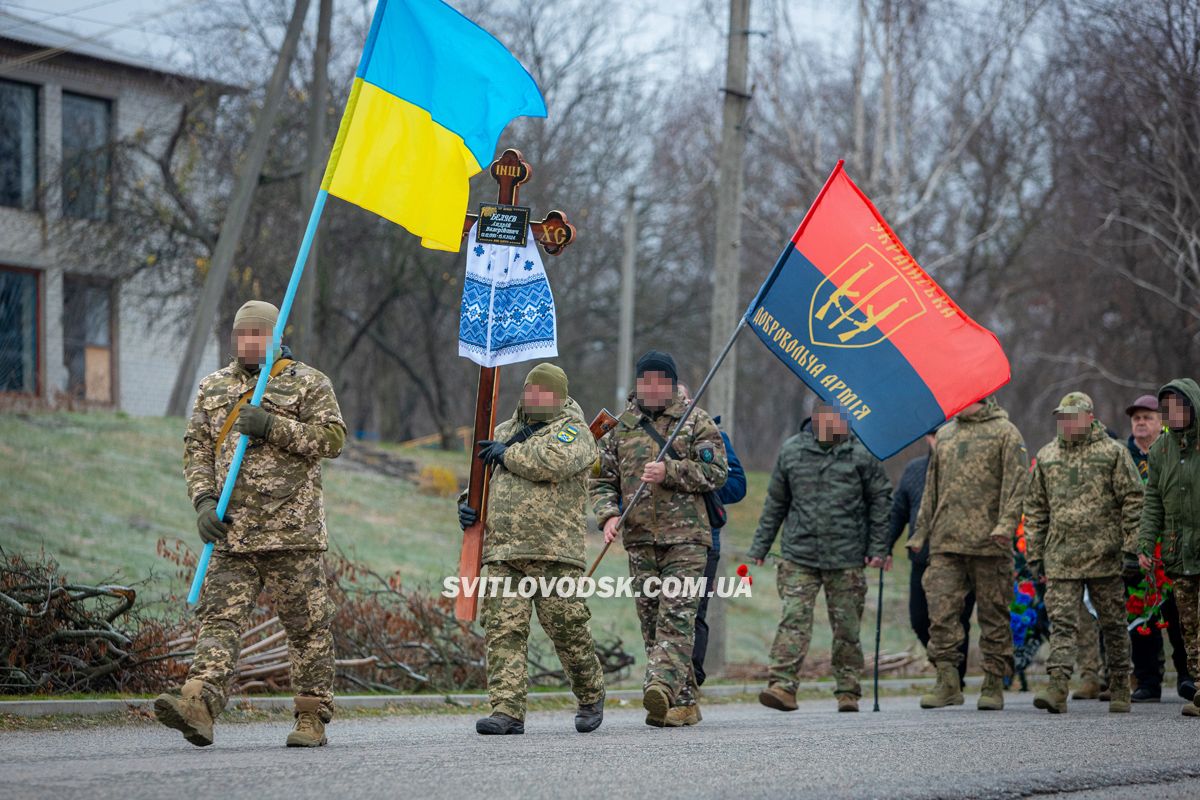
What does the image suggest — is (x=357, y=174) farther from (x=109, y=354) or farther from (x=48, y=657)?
(x=109, y=354)

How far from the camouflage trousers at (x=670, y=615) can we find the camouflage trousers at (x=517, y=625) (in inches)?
29.8

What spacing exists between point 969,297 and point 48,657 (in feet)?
105

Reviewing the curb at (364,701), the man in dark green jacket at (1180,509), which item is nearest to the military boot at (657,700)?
the curb at (364,701)

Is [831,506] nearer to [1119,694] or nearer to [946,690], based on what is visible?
[946,690]

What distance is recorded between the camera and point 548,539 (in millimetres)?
7754

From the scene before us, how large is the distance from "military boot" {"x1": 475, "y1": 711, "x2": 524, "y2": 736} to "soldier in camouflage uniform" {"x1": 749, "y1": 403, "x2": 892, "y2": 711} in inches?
103

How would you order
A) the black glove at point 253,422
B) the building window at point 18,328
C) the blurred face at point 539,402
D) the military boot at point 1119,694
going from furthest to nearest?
the building window at point 18,328, the military boot at point 1119,694, the blurred face at point 539,402, the black glove at point 253,422

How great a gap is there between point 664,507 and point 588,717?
1.37 m

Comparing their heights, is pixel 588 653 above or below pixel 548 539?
below

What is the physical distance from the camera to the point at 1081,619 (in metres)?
10.1

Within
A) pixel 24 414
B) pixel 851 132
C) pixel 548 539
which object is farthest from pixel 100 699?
pixel 851 132

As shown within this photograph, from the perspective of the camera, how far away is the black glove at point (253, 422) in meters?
6.69

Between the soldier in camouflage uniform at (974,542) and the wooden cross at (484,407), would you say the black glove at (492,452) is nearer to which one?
the wooden cross at (484,407)

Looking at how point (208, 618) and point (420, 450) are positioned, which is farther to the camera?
point (420, 450)
